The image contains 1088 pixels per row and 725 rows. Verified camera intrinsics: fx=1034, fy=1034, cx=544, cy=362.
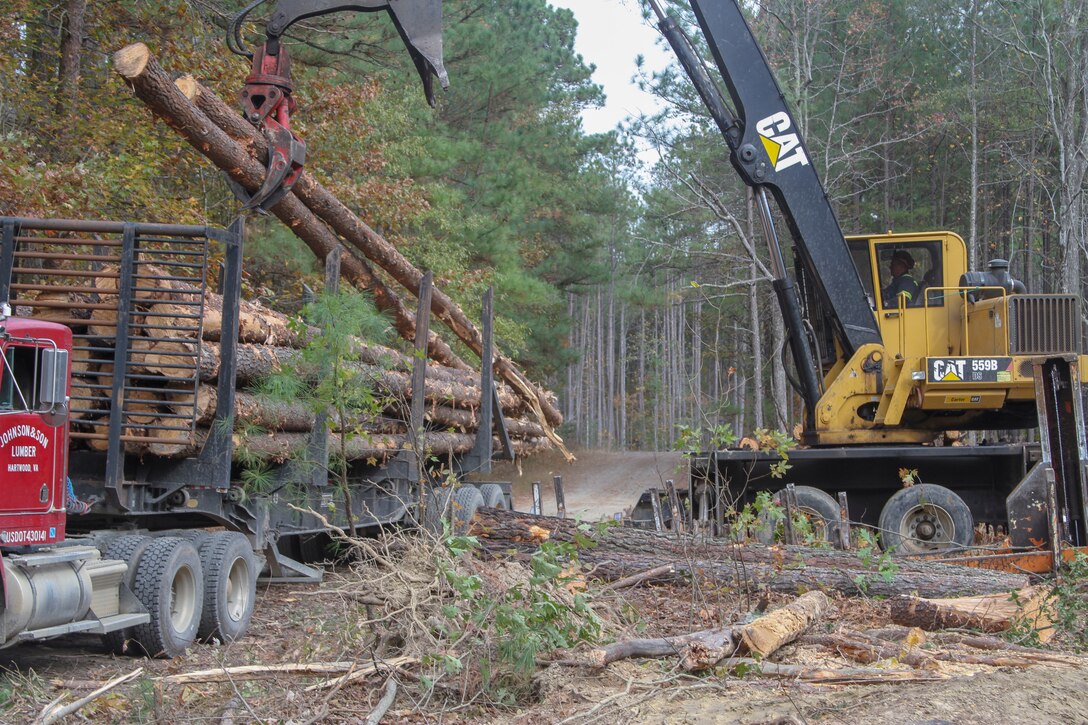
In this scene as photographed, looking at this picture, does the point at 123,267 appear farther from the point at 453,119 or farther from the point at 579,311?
the point at 579,311

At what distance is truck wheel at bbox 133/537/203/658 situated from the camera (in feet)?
23.2

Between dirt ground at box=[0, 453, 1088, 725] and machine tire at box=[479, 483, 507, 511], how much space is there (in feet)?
21.4

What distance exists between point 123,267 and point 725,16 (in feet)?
26.9

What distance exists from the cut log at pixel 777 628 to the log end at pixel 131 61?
6.90m

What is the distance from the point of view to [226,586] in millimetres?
7887

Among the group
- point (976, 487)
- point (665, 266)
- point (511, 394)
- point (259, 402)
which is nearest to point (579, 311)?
point (665, 266)

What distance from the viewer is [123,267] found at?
758 centimetres

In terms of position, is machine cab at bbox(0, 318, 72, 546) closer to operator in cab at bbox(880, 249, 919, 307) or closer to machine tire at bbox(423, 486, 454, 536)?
machine tire at bbox(423, 486, 454, 536)

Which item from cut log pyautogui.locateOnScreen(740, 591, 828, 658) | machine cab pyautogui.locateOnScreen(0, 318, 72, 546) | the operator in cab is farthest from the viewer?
the operator in cab

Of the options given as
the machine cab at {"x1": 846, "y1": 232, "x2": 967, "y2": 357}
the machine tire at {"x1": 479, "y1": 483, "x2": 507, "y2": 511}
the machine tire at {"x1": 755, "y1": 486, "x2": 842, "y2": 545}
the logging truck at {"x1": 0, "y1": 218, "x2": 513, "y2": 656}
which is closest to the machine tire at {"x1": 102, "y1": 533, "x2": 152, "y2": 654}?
the logging truck at {"x1": 0, "y1": 218, "x2": 513, "y2": 656}

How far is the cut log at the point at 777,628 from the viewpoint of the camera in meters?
5.78

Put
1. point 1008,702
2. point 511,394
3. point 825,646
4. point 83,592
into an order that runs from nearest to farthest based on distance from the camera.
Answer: point 1008,702
point 825,646
point 83,592
point 511,394

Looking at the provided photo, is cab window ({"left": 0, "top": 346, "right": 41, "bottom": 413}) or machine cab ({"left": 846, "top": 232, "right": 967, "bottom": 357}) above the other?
machine cab ({"left": 846, "top": 232, "right": 967, "bottom": 357})

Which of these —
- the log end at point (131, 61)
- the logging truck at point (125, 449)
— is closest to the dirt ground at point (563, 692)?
the logging truck at point (125, 449)
